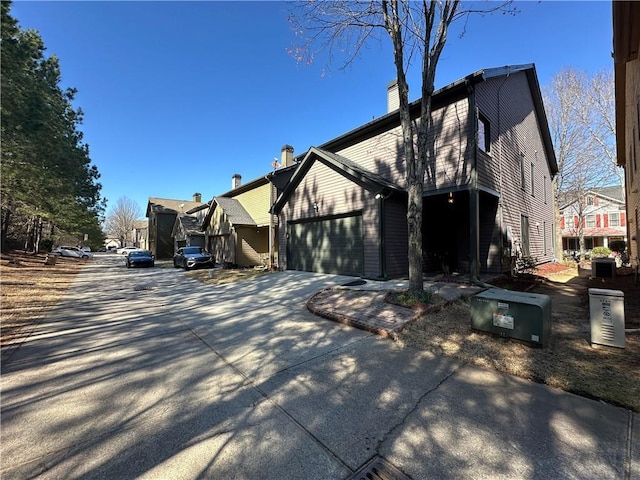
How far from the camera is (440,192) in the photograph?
394 inches

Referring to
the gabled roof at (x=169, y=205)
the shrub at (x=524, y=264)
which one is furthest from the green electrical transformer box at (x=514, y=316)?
the gabled roof at (x=169, y=205)

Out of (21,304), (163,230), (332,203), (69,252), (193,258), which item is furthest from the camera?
(163,230)

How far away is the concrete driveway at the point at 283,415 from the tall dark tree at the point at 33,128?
11.2 metres

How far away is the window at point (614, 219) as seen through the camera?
31828 millimetres

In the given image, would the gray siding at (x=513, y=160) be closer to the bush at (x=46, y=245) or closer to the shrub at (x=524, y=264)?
the shrub at (x=524, y=264)

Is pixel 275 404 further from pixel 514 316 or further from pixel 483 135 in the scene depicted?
pixel 483 135

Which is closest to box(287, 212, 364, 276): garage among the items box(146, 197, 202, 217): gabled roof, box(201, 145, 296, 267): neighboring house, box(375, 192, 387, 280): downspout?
box(375, 192, 387, 280): downspout

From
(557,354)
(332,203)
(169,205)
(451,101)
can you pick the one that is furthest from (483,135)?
(169,205)

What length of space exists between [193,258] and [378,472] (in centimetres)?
1925

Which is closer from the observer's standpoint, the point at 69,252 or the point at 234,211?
the point at 234,211

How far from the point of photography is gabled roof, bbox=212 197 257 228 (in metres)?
20.3

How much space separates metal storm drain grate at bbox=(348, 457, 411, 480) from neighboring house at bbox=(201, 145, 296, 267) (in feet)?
54.4

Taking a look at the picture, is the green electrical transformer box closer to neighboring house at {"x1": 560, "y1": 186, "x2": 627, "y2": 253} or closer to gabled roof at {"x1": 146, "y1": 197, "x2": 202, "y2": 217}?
neighboring house at {"x1": 560, "y1": 186, "x2": 627, "y2": 253}

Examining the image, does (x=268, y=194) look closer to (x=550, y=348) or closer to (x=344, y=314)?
(x=344, y=314)
